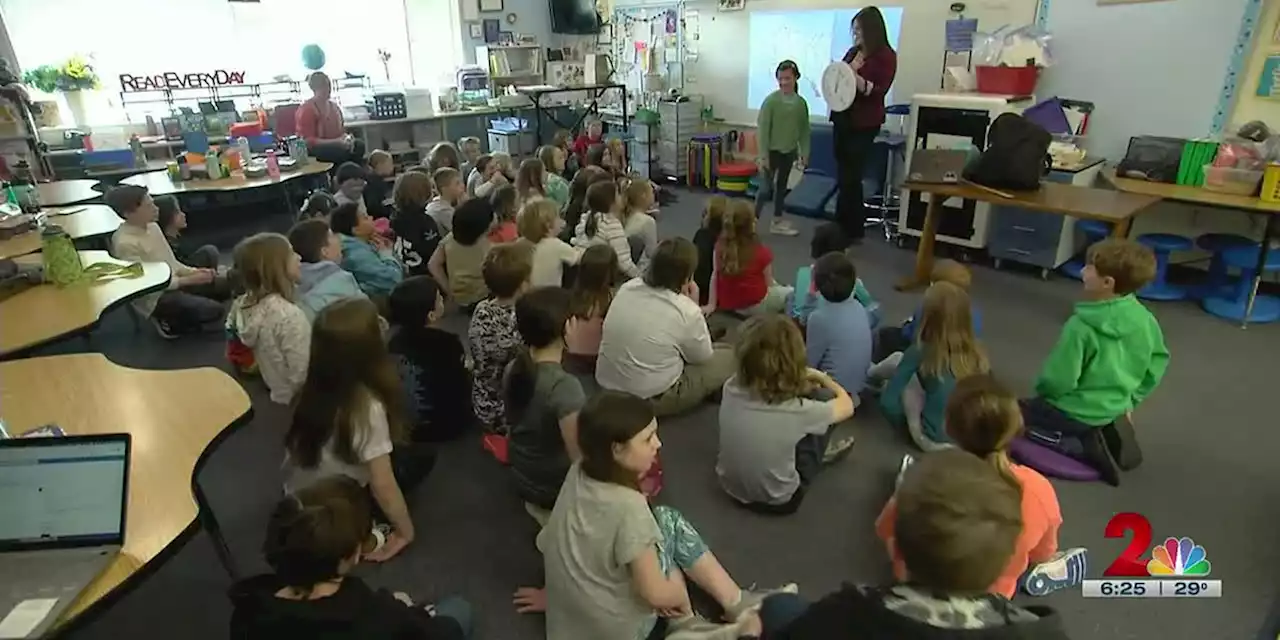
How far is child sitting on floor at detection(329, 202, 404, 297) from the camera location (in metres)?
3.61

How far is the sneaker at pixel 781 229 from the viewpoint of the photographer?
17.8 ft

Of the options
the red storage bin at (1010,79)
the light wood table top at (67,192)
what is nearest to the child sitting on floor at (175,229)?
the light wood table top at (67,192)

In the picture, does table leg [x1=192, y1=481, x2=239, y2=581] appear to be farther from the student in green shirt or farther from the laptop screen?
the student in green shirt

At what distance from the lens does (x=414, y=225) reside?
12.8 feet

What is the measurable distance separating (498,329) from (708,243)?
1493 mm

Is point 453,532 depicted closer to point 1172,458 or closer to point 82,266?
point 82,266

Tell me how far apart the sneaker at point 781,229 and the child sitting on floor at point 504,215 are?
2.23 m

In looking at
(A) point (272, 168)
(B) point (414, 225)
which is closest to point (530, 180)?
(B) point (414, 225)

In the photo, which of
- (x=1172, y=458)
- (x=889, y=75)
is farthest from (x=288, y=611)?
(x=889, y=75)

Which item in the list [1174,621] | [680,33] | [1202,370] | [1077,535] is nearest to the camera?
[1174,621]

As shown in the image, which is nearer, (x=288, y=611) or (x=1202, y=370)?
(x=288, y=611)

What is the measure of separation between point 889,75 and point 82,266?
4509 millimetres

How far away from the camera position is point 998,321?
Answer: 12.5ft

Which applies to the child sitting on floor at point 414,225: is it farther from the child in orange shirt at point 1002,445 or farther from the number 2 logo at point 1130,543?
the number 2 logo at point 1130,543
